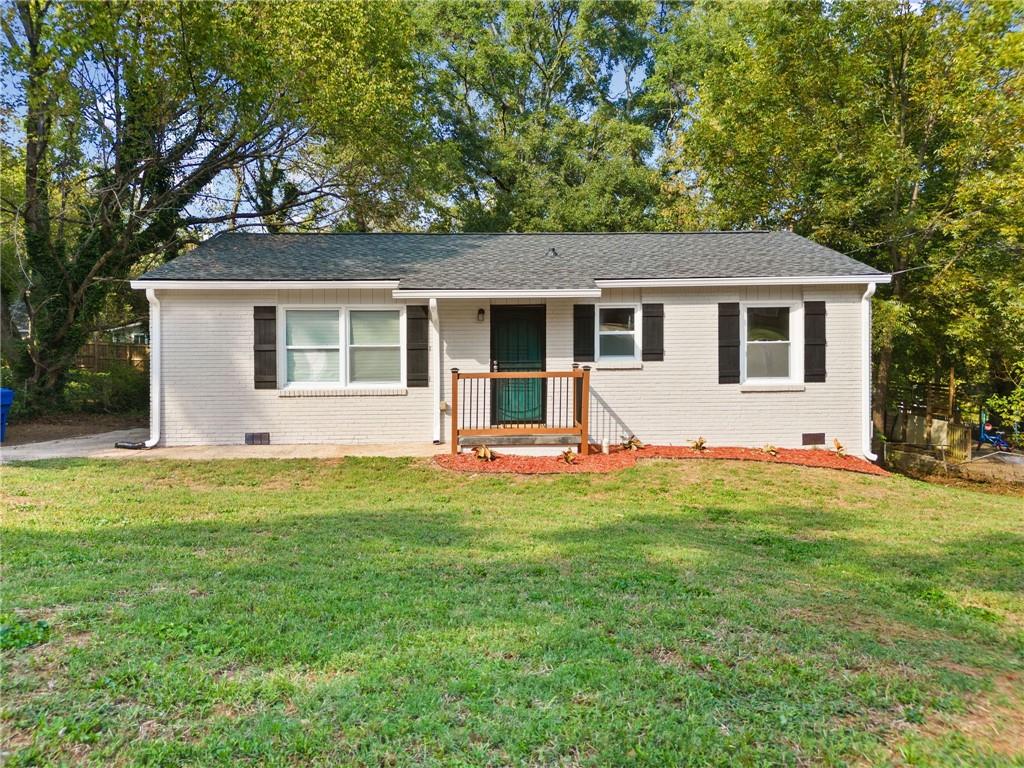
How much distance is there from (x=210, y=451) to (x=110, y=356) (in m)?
8.41

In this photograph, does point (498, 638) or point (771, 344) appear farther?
point (771, 344)

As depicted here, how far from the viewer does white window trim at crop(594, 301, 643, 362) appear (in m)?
9.65

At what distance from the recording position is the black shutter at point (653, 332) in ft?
31.5

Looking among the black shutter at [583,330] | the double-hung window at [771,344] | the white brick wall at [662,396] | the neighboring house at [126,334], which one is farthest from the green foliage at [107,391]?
the double-hung window at [771,344]

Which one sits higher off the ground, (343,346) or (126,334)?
(126,334)

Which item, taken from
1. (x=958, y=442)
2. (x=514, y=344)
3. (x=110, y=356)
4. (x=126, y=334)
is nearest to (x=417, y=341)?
(x=514, y=344)

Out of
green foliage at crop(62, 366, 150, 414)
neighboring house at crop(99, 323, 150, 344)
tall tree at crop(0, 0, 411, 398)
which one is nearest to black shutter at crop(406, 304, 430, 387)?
tall tree at crop(0, 0, 411, 398)

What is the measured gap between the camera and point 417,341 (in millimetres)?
9516

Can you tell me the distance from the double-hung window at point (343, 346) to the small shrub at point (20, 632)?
6.68 meters

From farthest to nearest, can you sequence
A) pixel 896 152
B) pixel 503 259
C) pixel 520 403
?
pixel 896 152
pixel 503 259
pixel 520 403

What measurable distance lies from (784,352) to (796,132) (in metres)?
5.80

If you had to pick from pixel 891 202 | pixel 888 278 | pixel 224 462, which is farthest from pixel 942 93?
pixel 224 462

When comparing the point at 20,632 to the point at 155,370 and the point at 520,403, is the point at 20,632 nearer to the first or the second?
the point at 155,370

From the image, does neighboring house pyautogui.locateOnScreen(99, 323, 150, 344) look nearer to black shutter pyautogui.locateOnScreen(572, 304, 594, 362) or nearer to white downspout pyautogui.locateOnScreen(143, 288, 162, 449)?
white downspout pyautogui.locateOnScreen(143, 288, 162, 449)
